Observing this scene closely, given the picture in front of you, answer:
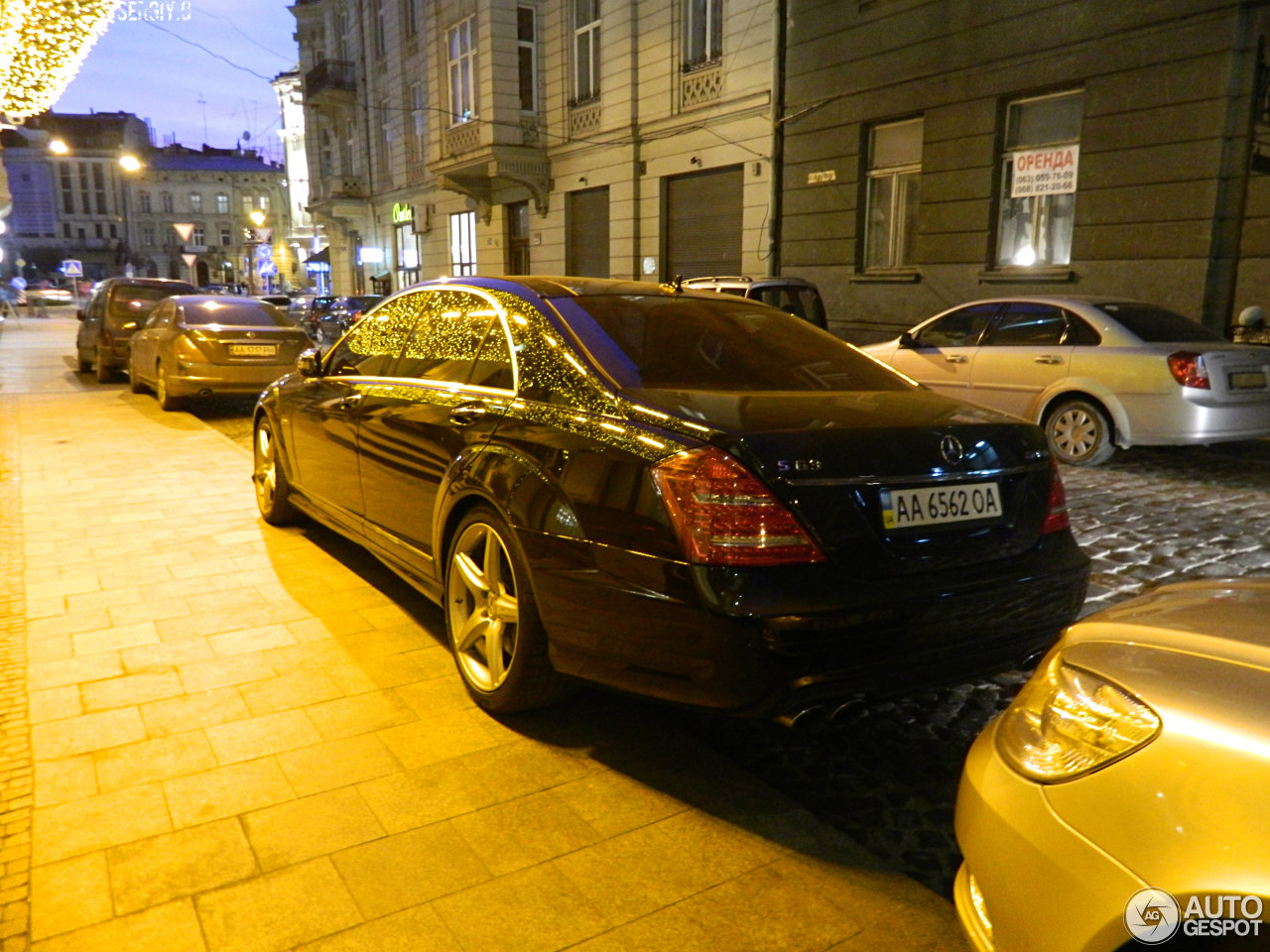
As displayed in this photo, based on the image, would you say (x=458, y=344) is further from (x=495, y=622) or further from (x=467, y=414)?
(x=495, y=622)

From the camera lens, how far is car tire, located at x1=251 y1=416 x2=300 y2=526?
619 cm

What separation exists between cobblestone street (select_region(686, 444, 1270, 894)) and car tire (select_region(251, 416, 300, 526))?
11.9 ft

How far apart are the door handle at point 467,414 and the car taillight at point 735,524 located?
122 centimetres

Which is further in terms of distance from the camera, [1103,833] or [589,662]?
[589,662]

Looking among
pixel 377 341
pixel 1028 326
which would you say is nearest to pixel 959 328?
pixel 1028 326

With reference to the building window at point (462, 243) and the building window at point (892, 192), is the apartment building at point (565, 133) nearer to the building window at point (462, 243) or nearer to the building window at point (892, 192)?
the building window at point (462, 243)

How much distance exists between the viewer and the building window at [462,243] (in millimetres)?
28672

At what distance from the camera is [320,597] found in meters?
4.99

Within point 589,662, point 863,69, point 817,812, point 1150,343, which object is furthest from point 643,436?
point 863,69

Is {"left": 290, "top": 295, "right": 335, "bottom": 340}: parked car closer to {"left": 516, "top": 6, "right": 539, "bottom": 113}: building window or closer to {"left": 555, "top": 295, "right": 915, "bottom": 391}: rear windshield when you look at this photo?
{"left": 516, "top": 6, "right": 539, "bottom": 113}: building window

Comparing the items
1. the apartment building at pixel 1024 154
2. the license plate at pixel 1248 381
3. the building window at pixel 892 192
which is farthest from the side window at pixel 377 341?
the building window at pixel 892 192

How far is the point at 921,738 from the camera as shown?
140 inches

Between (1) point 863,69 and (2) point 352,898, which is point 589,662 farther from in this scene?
(1) point 863,69

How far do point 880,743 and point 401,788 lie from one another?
168 centimetres
